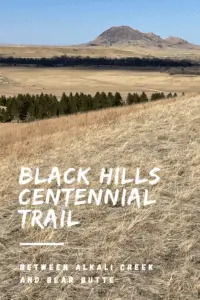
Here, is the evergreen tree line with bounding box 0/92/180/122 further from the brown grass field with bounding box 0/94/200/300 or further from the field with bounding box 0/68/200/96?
the field with bounding box 0/68/200/96

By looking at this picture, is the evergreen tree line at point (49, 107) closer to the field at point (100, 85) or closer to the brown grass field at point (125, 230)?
the brown grass field at point (125, 230)

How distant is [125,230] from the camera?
7.48 metres

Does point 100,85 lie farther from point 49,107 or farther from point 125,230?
point 125,230

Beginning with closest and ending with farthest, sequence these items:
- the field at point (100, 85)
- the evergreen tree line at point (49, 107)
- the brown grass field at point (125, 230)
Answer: the brown grass field at point (125, 230) → the evergreen tree line at point (49, 107) → the field at point (100, 85)

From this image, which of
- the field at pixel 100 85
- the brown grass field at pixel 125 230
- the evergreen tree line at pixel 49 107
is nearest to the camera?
the brown grass field at pixel 125 230

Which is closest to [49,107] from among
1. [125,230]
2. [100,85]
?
[125,230]

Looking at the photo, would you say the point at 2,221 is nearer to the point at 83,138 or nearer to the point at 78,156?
the point at 78,156

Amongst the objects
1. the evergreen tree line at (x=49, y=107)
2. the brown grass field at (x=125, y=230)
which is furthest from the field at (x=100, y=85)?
the brown grass field at (x=125, y=230)

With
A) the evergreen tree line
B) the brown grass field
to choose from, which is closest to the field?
the evergreen tree line

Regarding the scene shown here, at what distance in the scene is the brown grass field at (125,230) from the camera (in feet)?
19.8

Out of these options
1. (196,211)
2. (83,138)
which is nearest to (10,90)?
(83,138)

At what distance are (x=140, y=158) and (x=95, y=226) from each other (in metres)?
3.97

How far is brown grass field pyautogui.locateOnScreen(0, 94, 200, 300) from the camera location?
19.8 feet

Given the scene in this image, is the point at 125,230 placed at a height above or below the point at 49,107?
above
